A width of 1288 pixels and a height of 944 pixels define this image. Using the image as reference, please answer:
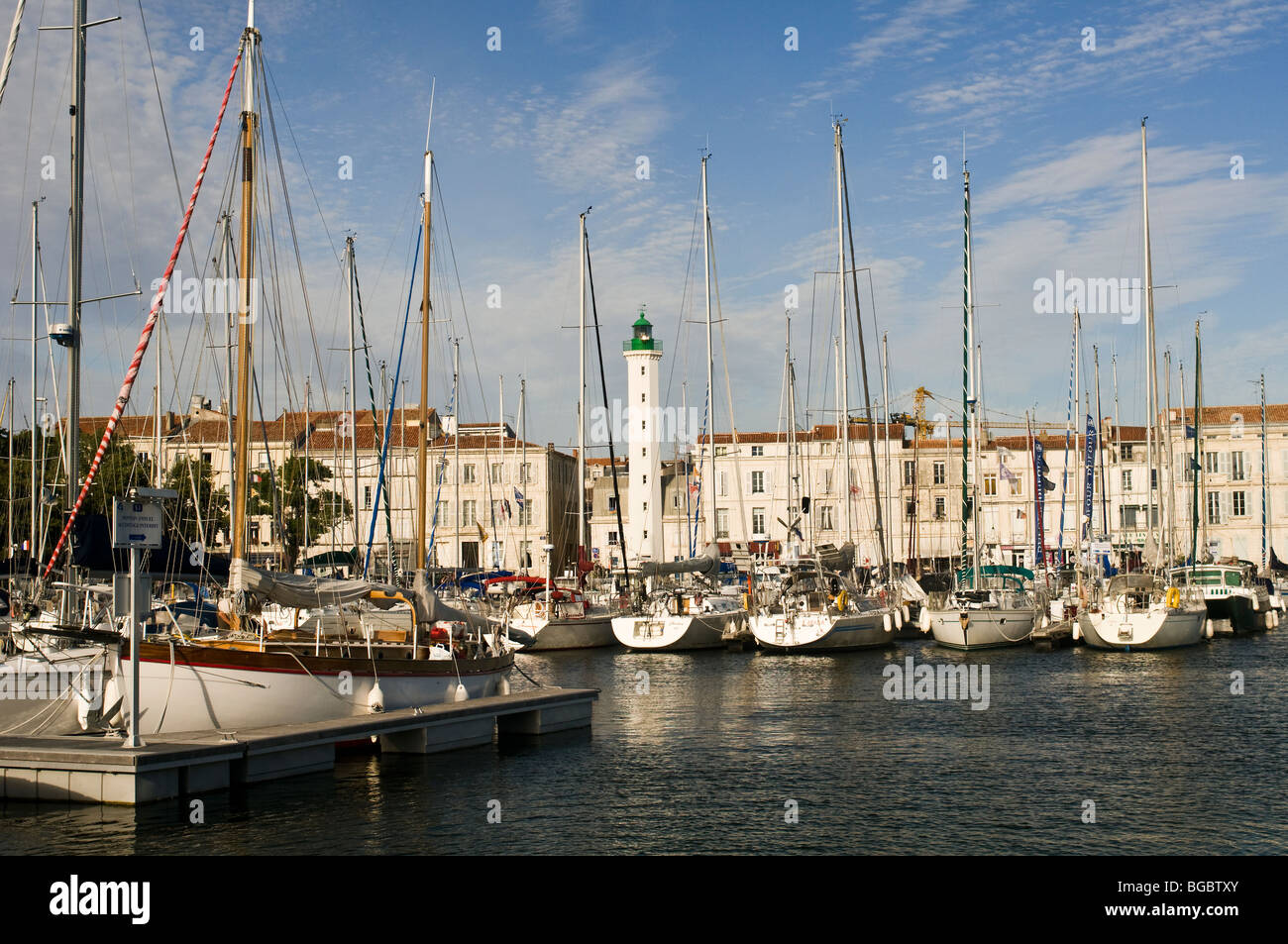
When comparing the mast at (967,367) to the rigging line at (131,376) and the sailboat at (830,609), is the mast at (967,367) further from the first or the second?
the rigging line at (131,376)

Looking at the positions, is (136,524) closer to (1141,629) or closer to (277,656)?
(277,656)

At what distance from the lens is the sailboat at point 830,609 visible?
4256cm

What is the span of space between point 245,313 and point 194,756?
9431 millimetres

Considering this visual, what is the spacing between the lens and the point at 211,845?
1593 centimetres

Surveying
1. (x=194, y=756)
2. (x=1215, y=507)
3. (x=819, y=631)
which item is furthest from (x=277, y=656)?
(x=1215, y=507)

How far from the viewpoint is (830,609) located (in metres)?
43.1

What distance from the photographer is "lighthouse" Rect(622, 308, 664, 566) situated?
65125mm

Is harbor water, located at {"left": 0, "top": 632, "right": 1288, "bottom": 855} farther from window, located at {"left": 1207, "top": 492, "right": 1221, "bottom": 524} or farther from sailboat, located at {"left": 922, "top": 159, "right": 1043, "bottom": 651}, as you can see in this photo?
window, located at {"left": 1207, "top": 492, "right": 1221, "bottom": 524}

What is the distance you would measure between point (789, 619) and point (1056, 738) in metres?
18.6

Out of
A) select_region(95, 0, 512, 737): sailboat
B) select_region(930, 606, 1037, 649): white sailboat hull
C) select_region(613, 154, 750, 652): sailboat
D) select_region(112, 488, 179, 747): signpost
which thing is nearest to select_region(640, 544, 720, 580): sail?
select_region(613, 154, 750, 652): sailboat

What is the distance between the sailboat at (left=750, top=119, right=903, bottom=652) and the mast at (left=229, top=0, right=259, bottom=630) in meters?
Answer: 22.7

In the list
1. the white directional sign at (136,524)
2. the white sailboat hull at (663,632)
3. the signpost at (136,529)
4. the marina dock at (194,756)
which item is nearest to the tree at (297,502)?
the white sailboat hull at (663,632)

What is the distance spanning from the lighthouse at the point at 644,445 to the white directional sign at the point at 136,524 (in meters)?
49.3
